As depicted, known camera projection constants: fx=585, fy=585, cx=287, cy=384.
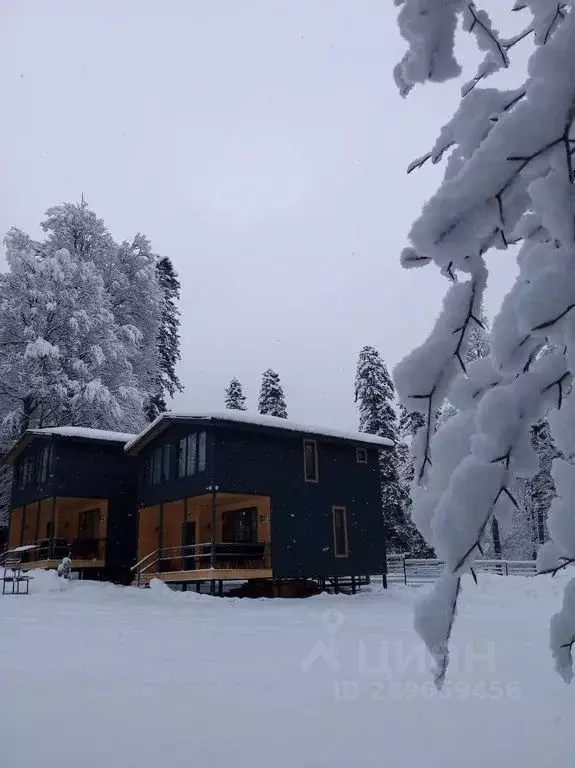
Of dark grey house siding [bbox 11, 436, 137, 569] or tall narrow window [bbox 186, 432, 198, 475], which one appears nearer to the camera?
tall narrow window [bbox 186, 432, 198, 475]

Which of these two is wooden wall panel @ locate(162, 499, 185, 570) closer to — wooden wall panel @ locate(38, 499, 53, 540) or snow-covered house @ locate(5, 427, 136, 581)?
snow-covered house @ locate(5, 427, 136, 581)

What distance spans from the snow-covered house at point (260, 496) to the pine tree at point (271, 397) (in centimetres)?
2125

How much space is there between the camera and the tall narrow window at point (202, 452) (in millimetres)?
20438

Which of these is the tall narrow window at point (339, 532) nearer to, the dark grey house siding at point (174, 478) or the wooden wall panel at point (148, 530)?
the dark grey house siding at point (174, 478)

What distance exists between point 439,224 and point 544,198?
0.26m

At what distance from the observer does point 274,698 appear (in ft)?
17.7

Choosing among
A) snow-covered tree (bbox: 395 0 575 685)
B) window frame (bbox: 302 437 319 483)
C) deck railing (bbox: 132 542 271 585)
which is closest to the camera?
snow-covered tree (bbox: 395 0 575 685)

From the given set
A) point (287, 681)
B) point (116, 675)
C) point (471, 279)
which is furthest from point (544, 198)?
point (116, 675)

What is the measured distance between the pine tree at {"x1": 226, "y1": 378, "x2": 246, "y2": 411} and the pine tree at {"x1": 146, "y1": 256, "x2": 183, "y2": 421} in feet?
30.2

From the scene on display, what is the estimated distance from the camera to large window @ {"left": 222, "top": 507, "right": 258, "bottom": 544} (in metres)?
22.5

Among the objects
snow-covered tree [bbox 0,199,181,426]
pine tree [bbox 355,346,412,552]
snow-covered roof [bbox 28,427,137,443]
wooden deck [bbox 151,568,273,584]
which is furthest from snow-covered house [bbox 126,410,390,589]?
pine tree [bbox 355,346,412,552]

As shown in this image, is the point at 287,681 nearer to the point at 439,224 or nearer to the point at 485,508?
the point at 485,508

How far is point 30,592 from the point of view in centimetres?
1734

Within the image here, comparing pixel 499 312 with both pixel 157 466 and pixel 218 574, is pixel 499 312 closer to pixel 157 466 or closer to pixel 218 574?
pixel 218 574
